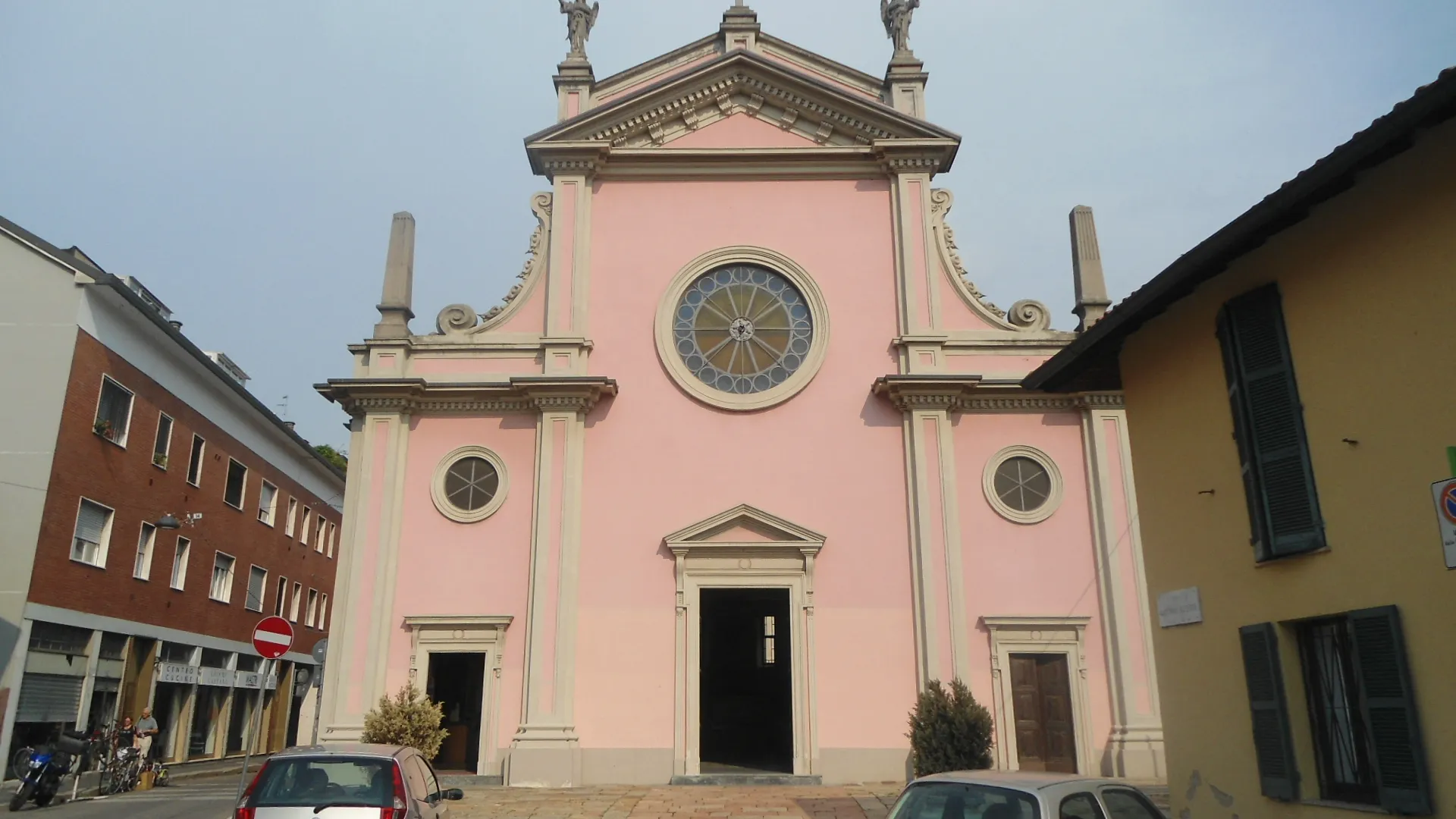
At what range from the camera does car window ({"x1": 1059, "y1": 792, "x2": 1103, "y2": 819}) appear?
19.8 feet

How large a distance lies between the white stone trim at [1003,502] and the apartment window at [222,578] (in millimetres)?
19469

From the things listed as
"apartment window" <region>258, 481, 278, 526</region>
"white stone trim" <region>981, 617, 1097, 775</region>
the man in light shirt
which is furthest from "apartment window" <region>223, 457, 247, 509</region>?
"white stone trim" <region>981, 617, 1097, 775</region>

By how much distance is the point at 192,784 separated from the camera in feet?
66.9

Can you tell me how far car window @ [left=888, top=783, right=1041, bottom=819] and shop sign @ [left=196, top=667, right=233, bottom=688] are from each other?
76.7 feet

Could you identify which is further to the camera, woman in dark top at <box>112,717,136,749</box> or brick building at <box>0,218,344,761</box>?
woman in dark top at <box>112,717,136,749</box>

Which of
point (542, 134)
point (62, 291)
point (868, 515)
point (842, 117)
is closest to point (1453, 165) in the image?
point (868, 515)

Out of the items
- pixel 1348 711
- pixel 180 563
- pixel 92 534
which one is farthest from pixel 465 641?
pixel 1348 711

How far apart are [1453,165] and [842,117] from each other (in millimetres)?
13873

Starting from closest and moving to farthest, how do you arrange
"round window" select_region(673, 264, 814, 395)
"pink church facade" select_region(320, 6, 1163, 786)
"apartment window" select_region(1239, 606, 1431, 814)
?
"apartment window" select_region(1239, 606, 1431, 814) → "pink church facade" select_region(320, 6, 1163, 786) → "round window" select_region(673, 264, 814, 395)

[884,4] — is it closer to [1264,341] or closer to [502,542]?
[502,542]

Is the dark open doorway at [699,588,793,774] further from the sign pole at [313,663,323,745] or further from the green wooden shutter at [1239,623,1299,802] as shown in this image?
the green wooden shutter at [1239,623,1299,802]

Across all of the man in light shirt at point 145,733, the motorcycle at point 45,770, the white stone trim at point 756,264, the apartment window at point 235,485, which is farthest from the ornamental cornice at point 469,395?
the apartment window at point 235,485

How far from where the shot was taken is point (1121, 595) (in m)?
17.1

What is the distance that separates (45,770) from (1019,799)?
15.0 metres
